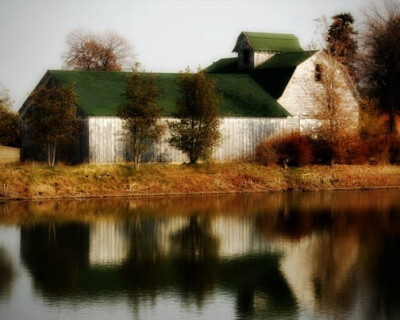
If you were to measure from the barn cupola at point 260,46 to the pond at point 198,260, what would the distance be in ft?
96.5

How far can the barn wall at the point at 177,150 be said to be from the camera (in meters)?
47.4

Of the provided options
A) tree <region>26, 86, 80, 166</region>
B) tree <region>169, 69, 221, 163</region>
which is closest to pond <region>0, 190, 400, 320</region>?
tree <region>26, 86, 80, 166</region>

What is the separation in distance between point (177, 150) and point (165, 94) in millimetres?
4992

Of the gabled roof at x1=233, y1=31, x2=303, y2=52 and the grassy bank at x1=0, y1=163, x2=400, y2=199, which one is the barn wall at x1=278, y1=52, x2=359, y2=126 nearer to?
the grassy bank at x1=0, y1=163, x2=400, y2=199

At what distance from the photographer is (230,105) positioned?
2133 inches

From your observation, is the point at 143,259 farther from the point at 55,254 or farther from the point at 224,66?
the point at 224,66

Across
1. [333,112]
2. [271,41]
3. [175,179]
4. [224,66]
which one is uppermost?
[271,41]

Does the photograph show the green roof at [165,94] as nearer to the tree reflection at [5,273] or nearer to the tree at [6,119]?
the tree at [6,119]

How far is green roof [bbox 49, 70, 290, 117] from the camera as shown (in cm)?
4959

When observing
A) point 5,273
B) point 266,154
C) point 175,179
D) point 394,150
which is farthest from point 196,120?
point 5,273

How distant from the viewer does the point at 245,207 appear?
124 feet

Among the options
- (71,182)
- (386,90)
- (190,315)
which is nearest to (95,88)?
(71,182)

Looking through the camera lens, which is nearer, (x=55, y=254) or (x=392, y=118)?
(x=55, y=254)

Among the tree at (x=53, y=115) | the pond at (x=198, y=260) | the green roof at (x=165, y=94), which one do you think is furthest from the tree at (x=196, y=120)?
the pond at (x=198, y=260)
